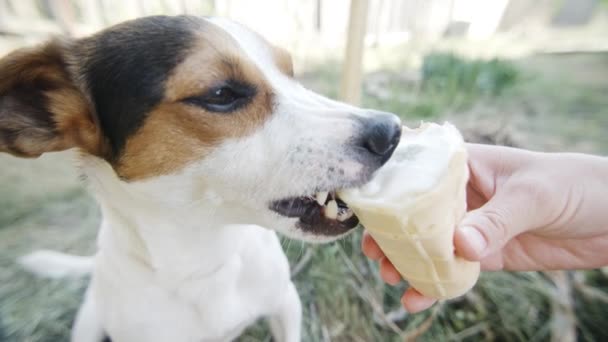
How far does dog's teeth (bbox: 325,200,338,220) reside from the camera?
111cm

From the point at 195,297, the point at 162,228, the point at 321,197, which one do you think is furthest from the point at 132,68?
the point at 195,297

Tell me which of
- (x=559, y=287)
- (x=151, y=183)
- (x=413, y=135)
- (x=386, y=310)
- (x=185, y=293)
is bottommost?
(x=386, y=310)

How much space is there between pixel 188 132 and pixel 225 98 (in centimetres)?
13

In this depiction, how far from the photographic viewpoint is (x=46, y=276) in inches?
82.6

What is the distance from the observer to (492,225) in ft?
3.18

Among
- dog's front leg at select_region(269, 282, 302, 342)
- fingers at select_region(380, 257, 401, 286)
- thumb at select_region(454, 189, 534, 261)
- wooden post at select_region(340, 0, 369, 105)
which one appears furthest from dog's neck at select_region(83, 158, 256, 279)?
wooden post at select_region(340, 0, 369, 105)

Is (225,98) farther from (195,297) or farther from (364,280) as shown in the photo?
(364,280)

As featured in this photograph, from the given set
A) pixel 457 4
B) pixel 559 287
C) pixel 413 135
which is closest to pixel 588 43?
pixel 457 4

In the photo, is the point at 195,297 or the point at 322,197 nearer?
the point at 322,197

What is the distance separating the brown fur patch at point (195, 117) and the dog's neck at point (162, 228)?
0.09 meters

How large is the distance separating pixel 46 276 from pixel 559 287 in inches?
98.8

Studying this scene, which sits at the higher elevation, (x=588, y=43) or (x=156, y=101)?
(x=156, y=101)

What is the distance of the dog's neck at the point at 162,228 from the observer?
46.6 inches

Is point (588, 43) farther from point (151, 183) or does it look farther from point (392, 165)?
point (151, 183)
